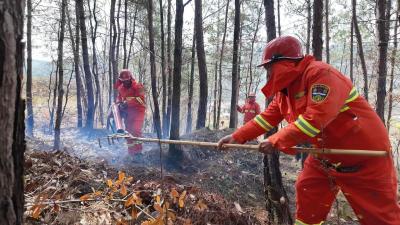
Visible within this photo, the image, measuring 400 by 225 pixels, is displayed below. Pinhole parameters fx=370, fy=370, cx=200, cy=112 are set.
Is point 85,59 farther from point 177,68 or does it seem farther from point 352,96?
point 352,96

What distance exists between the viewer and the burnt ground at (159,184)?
10.6 ft

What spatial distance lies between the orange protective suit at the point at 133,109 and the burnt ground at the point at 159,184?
23.9 inches

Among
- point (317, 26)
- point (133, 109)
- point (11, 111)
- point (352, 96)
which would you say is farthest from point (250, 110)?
point (11, 111)

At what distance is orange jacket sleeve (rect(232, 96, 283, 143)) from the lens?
4.06m

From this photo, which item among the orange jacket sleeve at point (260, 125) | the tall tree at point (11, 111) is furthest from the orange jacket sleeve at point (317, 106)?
the tall tree at point (11, 111)

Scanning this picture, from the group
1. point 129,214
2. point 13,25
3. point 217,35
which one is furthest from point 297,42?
point 217,35

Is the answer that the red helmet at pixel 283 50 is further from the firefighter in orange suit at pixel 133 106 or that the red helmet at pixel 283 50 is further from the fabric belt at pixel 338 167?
the firefighter in orange suit at pixel 133 106

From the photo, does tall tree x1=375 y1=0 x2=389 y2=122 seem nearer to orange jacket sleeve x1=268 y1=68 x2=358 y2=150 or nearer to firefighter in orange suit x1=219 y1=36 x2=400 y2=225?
firefighter in orange suit x1=219 y1=36 x2=400 y2=225

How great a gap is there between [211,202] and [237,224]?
1.44 feet

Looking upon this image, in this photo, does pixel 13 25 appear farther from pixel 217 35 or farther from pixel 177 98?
pixel 217 35

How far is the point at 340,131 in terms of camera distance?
10.9 ft

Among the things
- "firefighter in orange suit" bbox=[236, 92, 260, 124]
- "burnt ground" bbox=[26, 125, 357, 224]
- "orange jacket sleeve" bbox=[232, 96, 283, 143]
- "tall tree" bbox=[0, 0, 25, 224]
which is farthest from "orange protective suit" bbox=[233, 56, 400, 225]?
"firefighter in orange suit" bbox=[236, 92, 260, 124]

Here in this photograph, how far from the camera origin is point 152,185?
4.22 meters

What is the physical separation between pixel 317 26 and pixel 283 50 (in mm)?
3187
